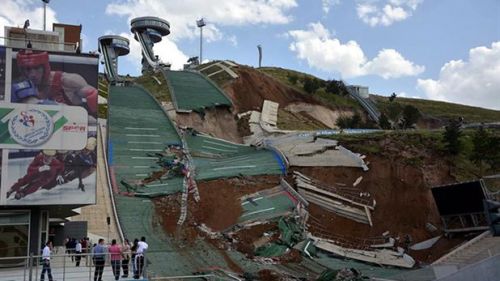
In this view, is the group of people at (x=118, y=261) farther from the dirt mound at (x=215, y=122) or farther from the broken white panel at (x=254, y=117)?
the broken white panel at (x=254, y=117)

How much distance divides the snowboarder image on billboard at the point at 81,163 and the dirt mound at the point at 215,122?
85.1 ft

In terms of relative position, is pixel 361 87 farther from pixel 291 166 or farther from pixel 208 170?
pixel 208 170

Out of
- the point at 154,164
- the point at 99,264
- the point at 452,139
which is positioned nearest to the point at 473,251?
the point at 452,139

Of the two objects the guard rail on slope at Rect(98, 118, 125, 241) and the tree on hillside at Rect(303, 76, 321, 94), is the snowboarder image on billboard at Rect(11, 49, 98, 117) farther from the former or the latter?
the tree on hillside at Rect(303, 76, 321, 94)

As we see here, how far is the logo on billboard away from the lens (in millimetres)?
21266

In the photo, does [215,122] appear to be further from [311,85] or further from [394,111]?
[394,111]

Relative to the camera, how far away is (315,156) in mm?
39312

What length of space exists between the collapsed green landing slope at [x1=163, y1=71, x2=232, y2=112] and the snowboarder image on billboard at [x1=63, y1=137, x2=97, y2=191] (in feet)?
90.3

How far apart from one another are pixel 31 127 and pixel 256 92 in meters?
38.5

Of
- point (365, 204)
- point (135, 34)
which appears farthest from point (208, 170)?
point (135, 34)

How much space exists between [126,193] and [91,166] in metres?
10.7

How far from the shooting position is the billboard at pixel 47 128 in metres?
21.1

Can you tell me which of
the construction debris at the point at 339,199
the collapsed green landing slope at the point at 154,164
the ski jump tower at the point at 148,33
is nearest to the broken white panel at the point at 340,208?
the construction debris at the point at 339,199

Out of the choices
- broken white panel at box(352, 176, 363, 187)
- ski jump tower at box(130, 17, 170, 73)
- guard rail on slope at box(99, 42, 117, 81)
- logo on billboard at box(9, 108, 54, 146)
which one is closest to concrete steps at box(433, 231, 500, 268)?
broken white panel at box(352, 176, 363, 187)
